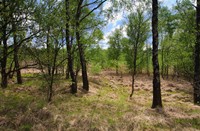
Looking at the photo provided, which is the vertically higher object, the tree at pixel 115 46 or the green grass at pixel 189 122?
the tree at pixel 115 46

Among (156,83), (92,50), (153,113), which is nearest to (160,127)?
(153,113)

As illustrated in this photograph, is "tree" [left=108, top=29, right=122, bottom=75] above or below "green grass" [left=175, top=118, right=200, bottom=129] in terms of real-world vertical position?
above

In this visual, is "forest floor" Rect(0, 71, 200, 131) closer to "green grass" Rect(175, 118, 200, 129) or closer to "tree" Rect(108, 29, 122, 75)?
"green grass" Rect(175, 118, 200, 129)

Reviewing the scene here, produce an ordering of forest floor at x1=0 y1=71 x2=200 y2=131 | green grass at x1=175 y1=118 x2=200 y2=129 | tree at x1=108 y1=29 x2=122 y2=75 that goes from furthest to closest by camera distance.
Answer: tree at x1=108 y1=29 x2=122 y2=75, green grass at x1=175 y1=118 x2=200 y2=129, forest floor at x1=0 y1=71 x2=200 y2=131

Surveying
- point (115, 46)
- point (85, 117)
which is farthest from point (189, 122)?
point (115, 46)

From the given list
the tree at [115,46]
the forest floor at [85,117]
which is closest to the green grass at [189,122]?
the forest floor at [85,117]

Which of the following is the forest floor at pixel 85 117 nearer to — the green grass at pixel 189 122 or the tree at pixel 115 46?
the green grass at pixel 189 122

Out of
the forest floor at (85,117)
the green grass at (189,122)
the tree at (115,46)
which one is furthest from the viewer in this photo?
the tree at (115,46)

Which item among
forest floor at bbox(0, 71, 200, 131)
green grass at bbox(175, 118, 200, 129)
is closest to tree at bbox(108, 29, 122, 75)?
forest floor at bbox(0, 71, 200, 131)

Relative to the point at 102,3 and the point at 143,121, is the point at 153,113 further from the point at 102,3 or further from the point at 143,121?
the point at 102,3

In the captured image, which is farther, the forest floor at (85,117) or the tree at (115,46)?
the tree at (115,46)

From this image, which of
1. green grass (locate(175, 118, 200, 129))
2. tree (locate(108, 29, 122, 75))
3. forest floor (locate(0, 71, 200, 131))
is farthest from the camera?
tree (locate(108, 29, 122, 75))

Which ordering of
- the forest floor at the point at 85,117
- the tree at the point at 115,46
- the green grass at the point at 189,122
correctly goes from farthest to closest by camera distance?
the tree at the point at 115,46
the green grass at the point at 189,122
the forest floor at the point at 85,117

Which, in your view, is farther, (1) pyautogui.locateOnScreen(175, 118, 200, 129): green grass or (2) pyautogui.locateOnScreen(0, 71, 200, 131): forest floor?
(1) pyautogui.locateOnScreen(175, 118, 200, 129): green grass
